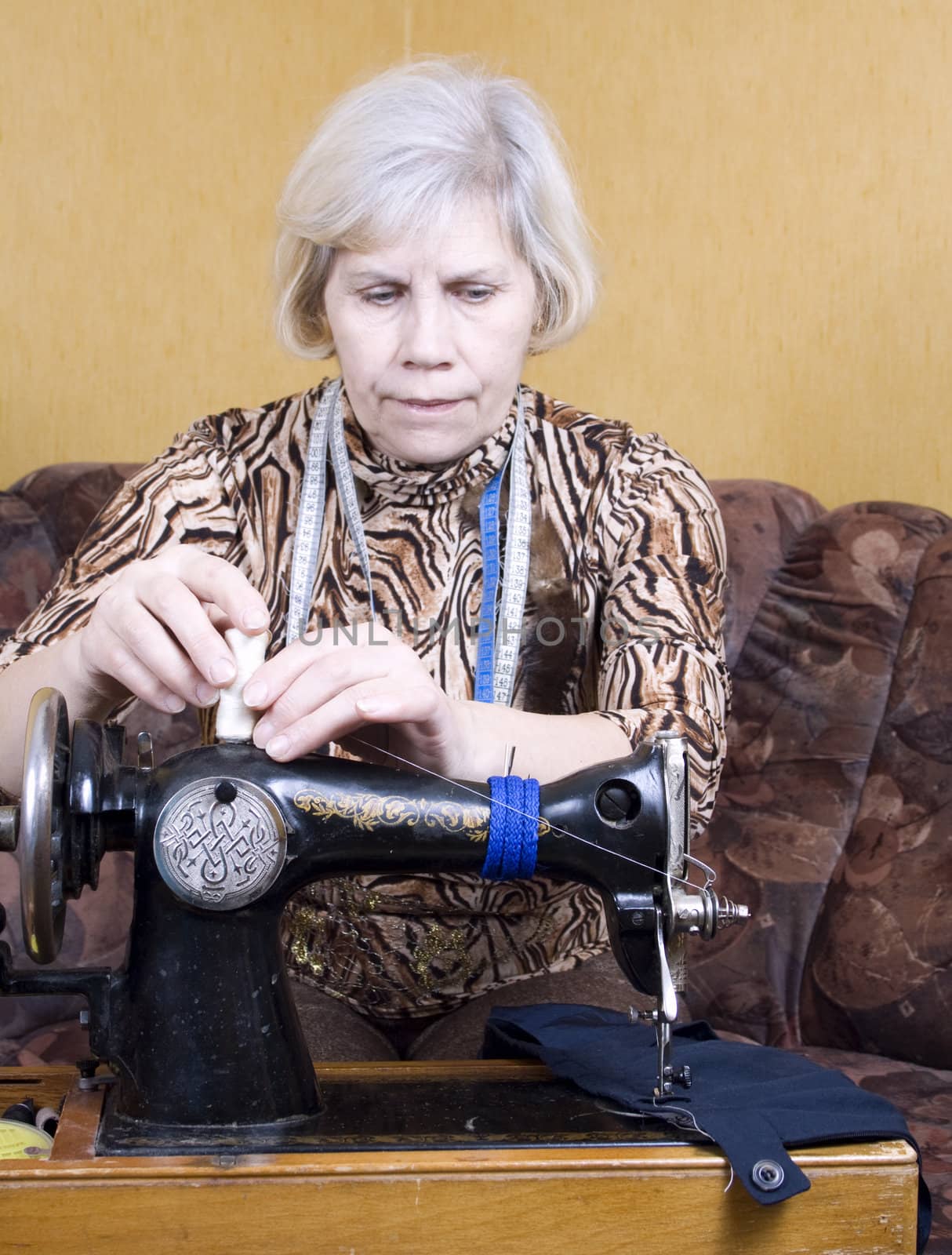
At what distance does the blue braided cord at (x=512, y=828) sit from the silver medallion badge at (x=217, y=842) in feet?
0.48

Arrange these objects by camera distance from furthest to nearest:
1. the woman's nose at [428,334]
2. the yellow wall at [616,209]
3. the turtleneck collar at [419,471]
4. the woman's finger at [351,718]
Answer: the yellow wall at [616,209] → the turtleneck collar at [419,471] → the woman's nose at [428,334] → the woman's finger at [351,718]

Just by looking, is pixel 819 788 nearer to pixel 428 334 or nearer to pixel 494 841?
pixel 428 334

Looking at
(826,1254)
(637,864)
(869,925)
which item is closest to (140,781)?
(637,864)

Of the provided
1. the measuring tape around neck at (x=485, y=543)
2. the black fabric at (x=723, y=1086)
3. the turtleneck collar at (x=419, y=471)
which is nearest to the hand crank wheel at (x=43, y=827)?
the black fabric at (x=723, y=1086)

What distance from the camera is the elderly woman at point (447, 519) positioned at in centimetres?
133

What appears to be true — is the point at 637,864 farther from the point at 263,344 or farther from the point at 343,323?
the point at 263,344

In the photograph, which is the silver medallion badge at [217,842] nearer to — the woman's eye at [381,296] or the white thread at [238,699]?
the white thread at [238,699]

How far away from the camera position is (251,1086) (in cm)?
90

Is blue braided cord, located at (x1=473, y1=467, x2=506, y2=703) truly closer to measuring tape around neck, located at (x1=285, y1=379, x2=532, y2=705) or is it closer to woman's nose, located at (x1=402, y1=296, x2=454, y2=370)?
measuring tape around neck, located at (x1=285, y1=379, x2=532, y2=705)

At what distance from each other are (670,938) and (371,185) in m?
0.77

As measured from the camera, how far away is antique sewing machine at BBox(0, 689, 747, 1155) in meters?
0.88

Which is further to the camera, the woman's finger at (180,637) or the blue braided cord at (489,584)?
the blue braided cord at (489,584)

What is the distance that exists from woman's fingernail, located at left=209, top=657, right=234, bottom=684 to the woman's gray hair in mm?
577

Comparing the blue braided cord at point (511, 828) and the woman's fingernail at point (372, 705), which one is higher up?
the woman's fingernail at point (372, 705)
